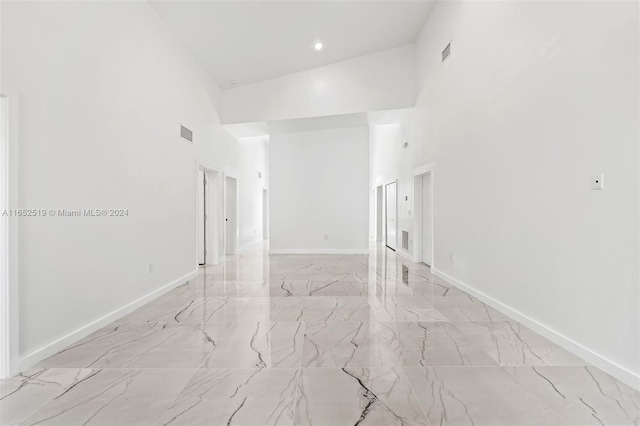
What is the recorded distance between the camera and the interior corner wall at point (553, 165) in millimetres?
1854

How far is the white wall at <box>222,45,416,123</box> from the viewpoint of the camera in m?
5.63

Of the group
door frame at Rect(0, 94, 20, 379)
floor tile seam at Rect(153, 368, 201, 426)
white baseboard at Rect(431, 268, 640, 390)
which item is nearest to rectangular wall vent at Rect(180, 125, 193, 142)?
door frame at Rect(0, 94, 20, 379)

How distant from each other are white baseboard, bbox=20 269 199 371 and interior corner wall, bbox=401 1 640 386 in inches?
167

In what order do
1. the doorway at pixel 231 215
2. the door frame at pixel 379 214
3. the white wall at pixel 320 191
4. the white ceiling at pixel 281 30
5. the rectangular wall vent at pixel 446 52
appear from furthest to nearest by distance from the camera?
the door frame at pixel 379 214 < the white wall at pixel 320 191 < the doorway at pixel 231 215 < the rectangular wall vent at pixel 446 52 < the white ceiling at pixel 281 30

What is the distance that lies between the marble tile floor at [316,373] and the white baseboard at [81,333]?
0.06 metres

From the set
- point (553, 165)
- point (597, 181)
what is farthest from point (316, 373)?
point (553, 165)

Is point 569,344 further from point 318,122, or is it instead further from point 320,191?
point 320,191

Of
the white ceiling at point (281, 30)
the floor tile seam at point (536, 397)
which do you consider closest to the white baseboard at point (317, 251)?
the white ceiling at point (281, 30)

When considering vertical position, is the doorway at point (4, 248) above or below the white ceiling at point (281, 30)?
below

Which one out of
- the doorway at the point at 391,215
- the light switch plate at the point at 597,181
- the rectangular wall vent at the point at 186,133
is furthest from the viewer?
the doorway at the point at 391,215

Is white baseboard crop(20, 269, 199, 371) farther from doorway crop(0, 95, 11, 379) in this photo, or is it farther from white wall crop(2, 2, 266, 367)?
doorway crop(0, 95, 11, 379)

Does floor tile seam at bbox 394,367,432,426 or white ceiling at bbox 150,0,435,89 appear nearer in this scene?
floor tile seam at bbox 394,367,432,426

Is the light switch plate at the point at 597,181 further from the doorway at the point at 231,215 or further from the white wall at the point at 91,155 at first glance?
the doorway at the point at 231,215

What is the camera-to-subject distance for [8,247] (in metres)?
1.92
